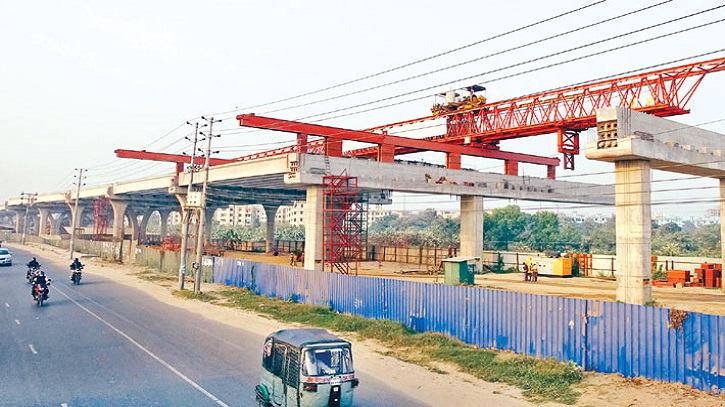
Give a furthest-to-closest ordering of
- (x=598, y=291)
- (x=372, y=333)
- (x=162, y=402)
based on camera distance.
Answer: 1. (x=598, y=291)
2. (x=372, y=333)
3. (x=162, y=402)

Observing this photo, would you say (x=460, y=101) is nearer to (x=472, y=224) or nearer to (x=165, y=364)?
(x=472, y=224)

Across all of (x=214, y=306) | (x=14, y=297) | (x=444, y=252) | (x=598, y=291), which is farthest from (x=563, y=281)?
(x=14, y=297)

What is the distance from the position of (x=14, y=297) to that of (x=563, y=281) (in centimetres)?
3790

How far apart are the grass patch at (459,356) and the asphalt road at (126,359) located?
→ 3031 mm

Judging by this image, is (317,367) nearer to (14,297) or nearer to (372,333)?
(372,333)

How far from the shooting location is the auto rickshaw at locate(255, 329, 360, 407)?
9531 millimetres

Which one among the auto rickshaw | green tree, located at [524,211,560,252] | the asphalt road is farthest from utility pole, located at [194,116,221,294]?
green tree, located at [524,211,560,252]

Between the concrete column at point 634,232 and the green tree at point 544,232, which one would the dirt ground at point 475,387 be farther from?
the green tree at point 544,232

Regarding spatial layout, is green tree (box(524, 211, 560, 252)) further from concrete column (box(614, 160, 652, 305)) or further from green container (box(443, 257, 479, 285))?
concrete column (box(614, 160, 652, 305))

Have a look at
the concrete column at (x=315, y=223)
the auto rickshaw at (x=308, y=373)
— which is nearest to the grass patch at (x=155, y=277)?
the concrete column at (x=315, y=223)

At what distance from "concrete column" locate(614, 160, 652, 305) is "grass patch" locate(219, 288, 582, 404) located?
29.3 ft

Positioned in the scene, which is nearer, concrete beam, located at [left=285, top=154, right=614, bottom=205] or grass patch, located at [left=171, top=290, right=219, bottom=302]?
grass patch, located at [left=171, top=290, right=219, bottom=302]

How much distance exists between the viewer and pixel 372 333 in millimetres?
19422

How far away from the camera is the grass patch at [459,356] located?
42.7 feet
